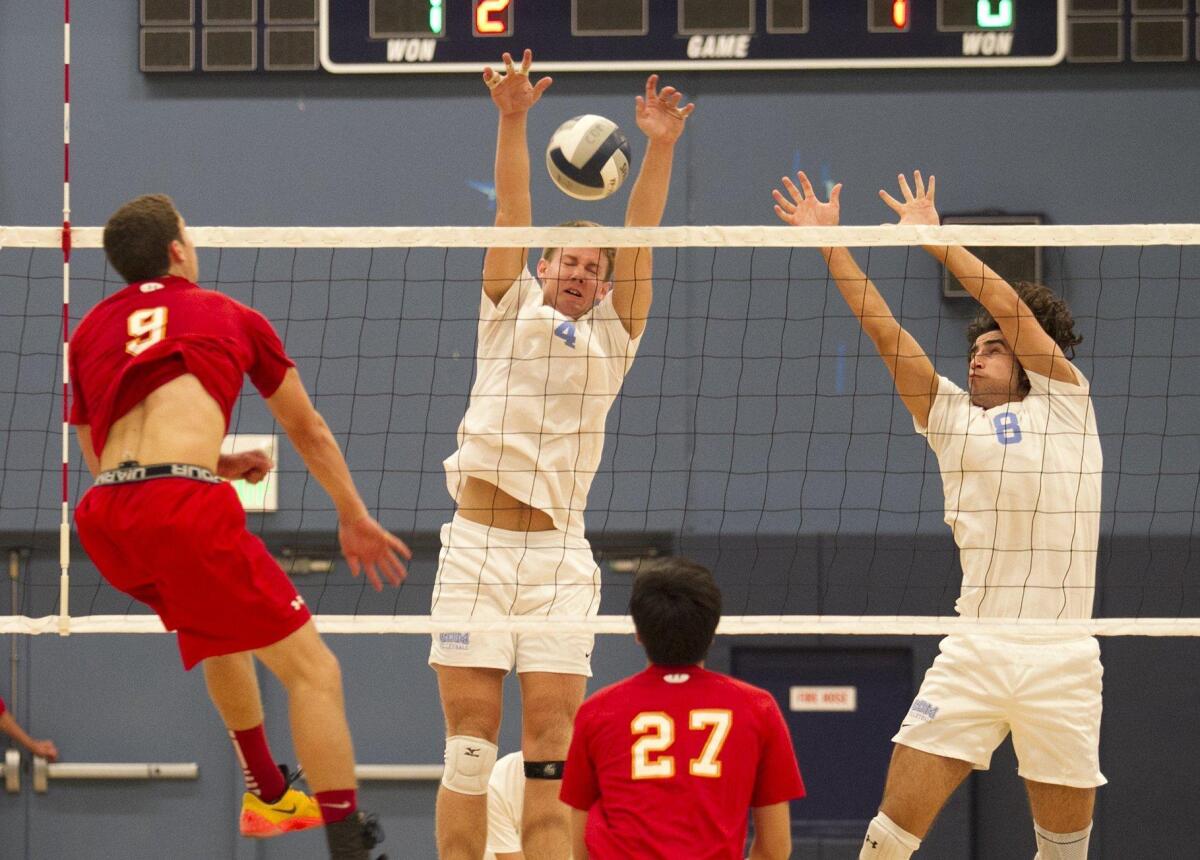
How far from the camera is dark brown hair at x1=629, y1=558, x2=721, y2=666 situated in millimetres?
4363

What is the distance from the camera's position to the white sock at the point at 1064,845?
591 cm

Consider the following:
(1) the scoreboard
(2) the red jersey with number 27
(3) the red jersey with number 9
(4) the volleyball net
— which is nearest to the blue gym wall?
(4) the volleyball net

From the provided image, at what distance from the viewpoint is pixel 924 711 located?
5902 mm

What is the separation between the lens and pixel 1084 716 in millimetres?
5840

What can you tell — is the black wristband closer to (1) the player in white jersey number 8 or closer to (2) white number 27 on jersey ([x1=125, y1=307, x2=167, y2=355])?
(1) the player in white jersey number 8

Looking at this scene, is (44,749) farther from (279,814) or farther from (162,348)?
(162,348)

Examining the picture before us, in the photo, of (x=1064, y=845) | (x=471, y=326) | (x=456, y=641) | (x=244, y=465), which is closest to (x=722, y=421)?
(x=471, y=326)

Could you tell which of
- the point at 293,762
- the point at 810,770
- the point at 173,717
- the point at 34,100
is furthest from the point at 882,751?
the point at 34,100

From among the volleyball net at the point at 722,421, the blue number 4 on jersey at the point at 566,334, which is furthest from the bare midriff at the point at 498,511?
the volleyball net at the point at 722,421

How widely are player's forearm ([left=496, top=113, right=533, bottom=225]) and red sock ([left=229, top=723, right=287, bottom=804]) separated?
2038 mm

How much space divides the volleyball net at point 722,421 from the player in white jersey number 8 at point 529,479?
3.15m

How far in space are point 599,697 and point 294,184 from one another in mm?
5841

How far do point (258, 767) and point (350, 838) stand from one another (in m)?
0.61

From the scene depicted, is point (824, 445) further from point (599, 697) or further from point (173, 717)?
point (599, 697)
